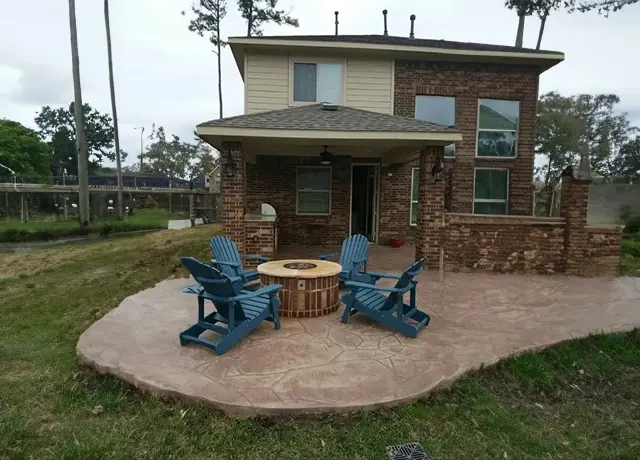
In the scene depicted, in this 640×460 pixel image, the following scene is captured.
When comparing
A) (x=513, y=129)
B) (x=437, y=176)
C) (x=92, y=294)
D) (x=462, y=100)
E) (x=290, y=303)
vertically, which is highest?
(x=462, y=100)

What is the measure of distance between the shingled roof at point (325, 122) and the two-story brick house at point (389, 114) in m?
1.91

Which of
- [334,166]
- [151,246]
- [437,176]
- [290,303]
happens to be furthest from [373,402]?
[151,246]

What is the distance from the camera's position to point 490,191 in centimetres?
1058

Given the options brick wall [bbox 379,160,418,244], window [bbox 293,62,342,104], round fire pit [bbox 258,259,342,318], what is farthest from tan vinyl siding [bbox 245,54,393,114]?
round fire pit [bbox 258,259,342,318]

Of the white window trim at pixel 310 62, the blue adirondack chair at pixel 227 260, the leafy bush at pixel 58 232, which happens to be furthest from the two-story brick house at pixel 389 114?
the leafy bush at pixel 58 232

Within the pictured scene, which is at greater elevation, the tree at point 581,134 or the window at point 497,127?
the tree at point 581,134

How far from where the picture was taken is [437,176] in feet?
23.2

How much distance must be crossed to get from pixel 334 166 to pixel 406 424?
8.09 metres

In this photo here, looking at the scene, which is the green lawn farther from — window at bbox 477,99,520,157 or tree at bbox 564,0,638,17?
tree at bbox 564,0,638,17

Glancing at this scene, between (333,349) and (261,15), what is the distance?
812 inches

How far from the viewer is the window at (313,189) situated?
1009cm

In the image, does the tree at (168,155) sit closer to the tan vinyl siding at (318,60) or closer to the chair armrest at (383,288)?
the tan vinyl siding at (318,60)

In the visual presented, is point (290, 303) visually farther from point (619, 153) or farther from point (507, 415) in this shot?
point (619, 153)

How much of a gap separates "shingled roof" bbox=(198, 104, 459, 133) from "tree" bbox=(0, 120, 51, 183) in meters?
35.9
